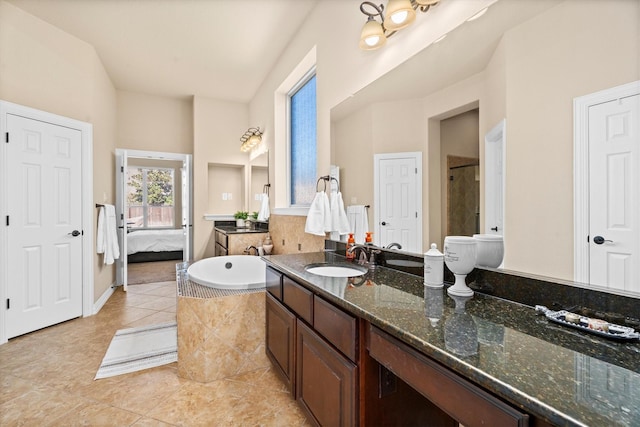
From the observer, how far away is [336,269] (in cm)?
181

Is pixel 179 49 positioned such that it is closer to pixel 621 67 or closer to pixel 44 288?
pixel 44 288

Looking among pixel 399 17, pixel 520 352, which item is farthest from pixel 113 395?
pixel 399 17

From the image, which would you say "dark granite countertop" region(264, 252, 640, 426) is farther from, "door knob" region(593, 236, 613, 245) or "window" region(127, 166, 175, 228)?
"window" region(127, 166, 175, 228)

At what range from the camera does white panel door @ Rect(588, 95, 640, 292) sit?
718 mm

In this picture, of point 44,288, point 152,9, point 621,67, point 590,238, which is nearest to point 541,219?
point 590,238

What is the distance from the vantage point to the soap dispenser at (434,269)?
1.28 metres

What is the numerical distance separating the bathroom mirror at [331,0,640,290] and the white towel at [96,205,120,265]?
12.0ft

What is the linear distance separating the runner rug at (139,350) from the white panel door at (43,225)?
2.67ft

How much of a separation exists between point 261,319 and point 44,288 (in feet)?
7.81

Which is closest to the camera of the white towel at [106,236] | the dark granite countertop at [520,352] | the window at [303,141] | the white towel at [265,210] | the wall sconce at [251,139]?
the dark granite countertop at [520,352]

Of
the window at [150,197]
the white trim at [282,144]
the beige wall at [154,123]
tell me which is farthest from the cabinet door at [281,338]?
the window at [150,197]

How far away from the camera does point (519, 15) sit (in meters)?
1.02

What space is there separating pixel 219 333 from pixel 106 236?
8.38 feet

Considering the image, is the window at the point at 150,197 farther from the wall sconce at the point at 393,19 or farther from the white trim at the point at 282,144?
the wall sconce at the point at 393,19
